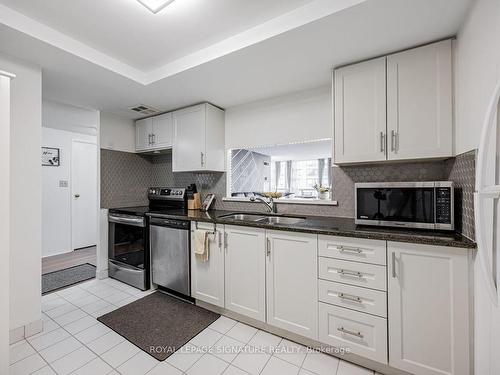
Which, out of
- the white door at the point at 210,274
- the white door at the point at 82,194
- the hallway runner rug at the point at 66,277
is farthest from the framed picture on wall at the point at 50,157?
the white door at the point at 210,274

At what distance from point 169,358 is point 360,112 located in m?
2.33

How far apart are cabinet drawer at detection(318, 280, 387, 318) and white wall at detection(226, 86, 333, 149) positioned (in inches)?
56.6

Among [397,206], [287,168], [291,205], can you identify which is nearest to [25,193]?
[291,205]

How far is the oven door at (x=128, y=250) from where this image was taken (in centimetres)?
269

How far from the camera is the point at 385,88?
1.75 meters

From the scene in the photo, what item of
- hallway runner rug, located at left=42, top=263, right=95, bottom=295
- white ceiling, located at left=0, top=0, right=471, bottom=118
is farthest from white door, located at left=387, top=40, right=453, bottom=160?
hallway runner rug, located at left=42, top=263, right=95, bottom=295

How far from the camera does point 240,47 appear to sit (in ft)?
5.67

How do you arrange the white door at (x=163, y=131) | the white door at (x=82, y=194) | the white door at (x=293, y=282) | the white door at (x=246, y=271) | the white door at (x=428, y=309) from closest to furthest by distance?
the white door at (x=428, y=309) < the white door at (x=293, y=282) < the white door at (x=246, y=271) < the white door at (x=163, y=131) < the white door at (x=82, y=194)

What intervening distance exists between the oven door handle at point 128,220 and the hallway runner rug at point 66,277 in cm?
86

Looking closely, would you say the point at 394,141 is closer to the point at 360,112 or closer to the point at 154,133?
the point at 360,112

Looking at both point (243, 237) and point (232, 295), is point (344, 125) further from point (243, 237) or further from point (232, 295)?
point (232, 295)

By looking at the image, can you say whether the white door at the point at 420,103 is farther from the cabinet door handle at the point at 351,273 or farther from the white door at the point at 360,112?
the cabinet door handle at the point at 351,273

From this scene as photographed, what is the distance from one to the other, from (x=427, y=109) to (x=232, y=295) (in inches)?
83.5

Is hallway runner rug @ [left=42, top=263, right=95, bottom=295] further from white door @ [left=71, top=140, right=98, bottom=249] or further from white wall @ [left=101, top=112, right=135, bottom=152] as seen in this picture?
white wall @ [left=101, top=112, right=135, bottom=152]
